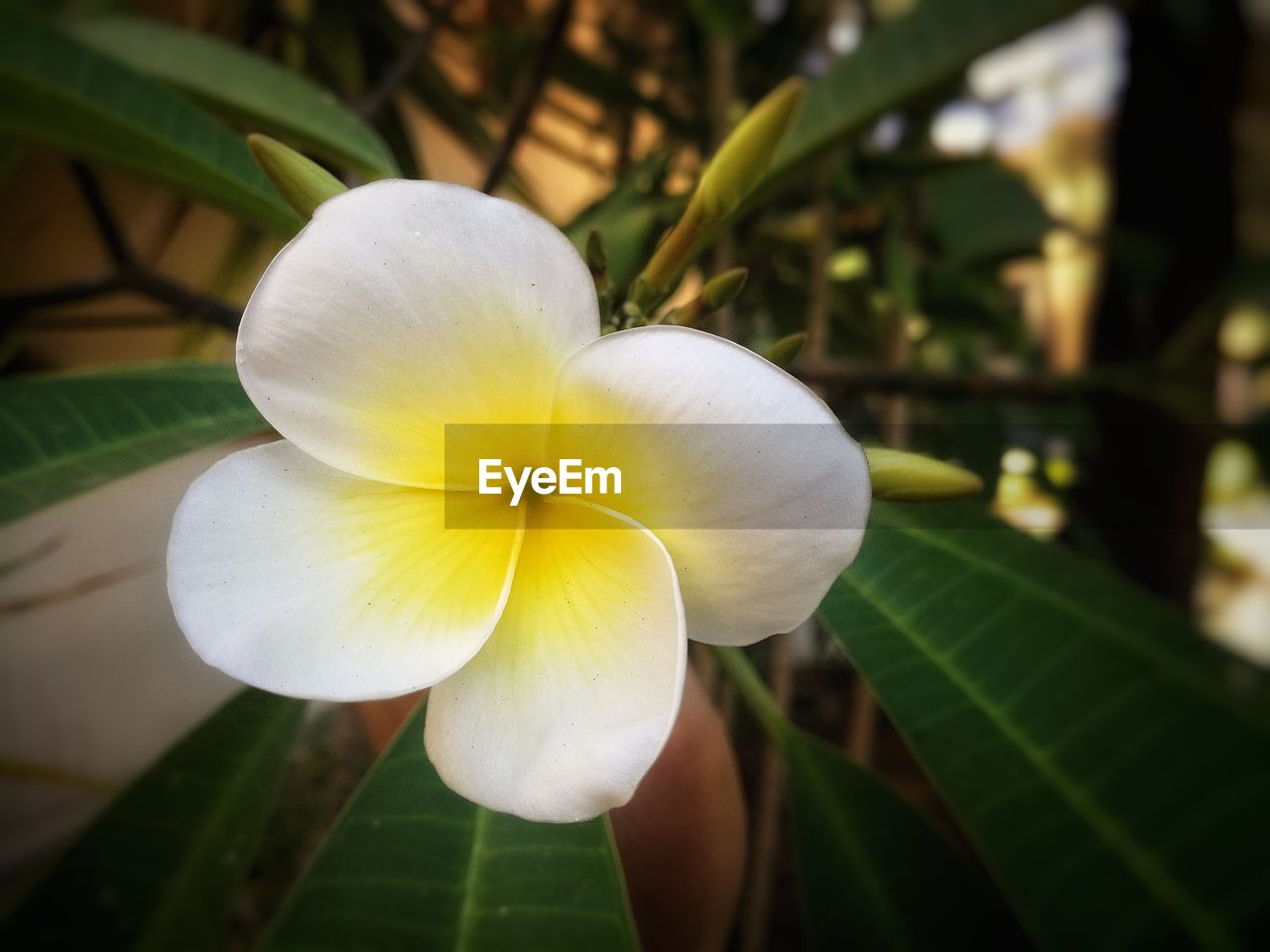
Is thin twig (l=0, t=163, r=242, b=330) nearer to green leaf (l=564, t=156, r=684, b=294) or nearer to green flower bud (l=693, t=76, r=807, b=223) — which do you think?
green leaf (l=564, t=156, r=684, b=294)

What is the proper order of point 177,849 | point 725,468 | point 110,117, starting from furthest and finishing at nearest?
point 110,117
point 177,849
point 725,468

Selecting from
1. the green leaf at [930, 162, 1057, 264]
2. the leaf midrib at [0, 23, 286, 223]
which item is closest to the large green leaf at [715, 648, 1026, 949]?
the leaf midrib at [0, 23, 286, 223]

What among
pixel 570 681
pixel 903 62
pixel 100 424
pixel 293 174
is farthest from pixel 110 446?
pixel 903 62

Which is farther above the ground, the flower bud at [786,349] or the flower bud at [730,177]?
the flower bud at [730,177]

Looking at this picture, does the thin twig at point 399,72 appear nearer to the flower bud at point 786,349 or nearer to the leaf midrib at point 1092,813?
the flower bud at point 786,349

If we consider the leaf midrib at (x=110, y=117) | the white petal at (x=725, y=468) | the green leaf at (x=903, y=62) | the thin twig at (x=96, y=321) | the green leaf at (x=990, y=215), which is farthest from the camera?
the green leaf at (x=990, y=215)

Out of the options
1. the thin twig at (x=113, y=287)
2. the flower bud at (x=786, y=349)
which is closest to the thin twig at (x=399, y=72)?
the thin twig at (x=113, y=287)

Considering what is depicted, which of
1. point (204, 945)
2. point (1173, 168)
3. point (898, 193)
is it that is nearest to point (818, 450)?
point (204, 945)

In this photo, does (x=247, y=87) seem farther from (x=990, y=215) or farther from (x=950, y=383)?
(x=990, y=215)

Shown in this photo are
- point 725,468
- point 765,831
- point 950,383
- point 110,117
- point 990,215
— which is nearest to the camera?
point 725,468
